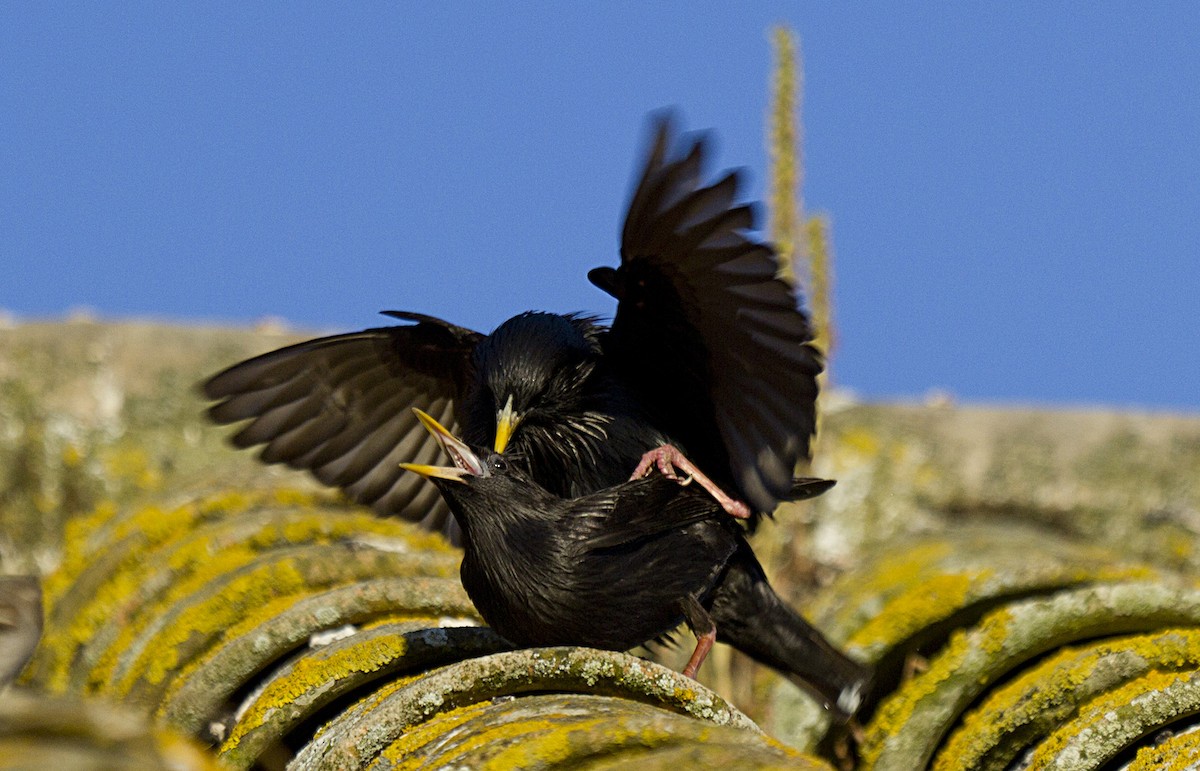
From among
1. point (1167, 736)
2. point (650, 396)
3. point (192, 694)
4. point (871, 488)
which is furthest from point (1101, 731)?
point (871, 488)

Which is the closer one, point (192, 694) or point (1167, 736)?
point (1167, 736)

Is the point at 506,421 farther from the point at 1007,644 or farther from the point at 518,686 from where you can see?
the point at 1007,644

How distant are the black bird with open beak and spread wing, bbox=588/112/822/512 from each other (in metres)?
0.21

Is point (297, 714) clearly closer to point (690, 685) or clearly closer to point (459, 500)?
point (459, 500)

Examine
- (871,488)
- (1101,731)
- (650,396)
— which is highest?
(871,488)

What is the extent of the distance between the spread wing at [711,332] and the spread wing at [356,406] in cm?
86

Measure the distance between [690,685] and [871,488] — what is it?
4.40 meters

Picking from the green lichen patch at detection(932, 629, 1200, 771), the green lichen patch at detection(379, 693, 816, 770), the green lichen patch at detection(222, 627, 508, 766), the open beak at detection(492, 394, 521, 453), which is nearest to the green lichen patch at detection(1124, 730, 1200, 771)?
the green lichen patch at detection(932, 629, 1200, 771)

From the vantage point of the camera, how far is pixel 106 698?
4.82 m

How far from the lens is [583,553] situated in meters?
3.73

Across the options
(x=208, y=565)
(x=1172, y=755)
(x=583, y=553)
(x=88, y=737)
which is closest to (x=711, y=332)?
(x=583, y=553)

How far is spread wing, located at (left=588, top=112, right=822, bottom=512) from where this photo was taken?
11.9ft

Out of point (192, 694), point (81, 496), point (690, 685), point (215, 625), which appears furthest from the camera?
point (81, 496)

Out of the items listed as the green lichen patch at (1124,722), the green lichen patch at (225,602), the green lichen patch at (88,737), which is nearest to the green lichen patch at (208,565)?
the green lichen patch at (225,602)
